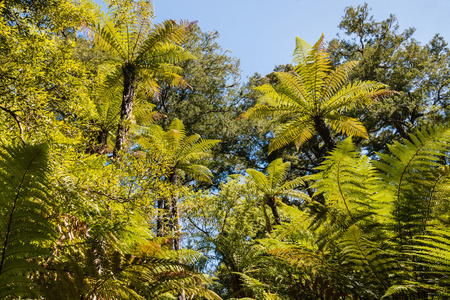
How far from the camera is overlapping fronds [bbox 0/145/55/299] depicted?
124cm

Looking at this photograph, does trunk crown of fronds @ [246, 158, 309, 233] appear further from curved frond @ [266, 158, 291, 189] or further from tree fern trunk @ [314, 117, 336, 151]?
tree fern trunk @ [314, 117, 336, 151]

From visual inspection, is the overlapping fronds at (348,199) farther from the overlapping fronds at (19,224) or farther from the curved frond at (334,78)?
the curved frond at (334,78)

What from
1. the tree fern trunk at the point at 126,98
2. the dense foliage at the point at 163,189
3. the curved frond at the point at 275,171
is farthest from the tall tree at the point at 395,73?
the tree fern trunk at the point at 126,98

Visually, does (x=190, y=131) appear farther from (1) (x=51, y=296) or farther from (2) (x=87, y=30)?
(1) (x=51, y=296)

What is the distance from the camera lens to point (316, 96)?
6398 mm

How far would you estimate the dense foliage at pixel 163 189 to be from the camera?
1408 mm

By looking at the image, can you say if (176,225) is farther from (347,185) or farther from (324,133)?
(324,133)

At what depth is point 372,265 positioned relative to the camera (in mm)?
1396

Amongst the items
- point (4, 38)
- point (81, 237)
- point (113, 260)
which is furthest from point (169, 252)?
point (4, 38)

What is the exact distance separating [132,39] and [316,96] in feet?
15.5

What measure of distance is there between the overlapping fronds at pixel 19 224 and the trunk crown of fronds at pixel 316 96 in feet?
18.2

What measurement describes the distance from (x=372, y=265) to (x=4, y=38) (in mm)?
4817

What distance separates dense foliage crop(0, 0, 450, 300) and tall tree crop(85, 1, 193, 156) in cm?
3

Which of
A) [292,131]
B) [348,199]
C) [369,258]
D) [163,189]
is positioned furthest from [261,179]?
[369,258]
